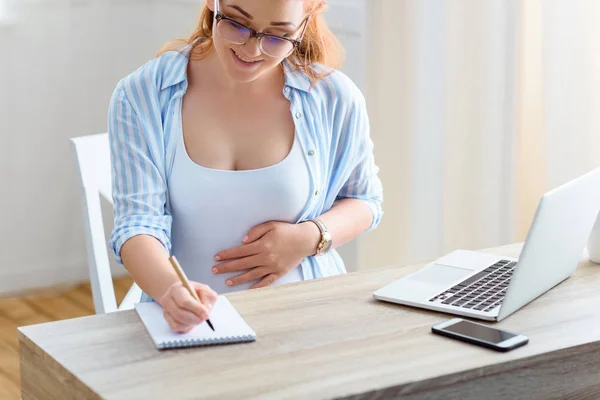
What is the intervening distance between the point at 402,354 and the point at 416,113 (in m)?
1.82

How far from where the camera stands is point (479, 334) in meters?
1.45

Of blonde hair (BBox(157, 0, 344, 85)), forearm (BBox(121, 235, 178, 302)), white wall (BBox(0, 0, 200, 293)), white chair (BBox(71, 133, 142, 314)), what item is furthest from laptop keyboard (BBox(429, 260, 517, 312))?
white wall (BBox(0, 0, 200, 293))

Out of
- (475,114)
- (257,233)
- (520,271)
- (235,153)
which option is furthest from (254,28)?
(475,114)

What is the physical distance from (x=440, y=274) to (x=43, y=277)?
2.85 metres

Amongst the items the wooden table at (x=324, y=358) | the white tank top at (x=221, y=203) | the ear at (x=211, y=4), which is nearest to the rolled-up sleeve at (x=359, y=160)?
the white tank top at (x=221, y=203)

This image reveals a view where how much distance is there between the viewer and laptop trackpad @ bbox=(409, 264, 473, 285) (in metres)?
1.72

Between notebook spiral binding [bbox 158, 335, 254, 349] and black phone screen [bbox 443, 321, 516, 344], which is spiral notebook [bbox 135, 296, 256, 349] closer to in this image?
notebook spiral binding [bbox 158, 335, 254, 349]

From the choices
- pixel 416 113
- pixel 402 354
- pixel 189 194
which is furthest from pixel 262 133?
pixel 416 113

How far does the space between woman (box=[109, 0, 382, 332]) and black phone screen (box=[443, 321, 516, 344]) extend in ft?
1.62

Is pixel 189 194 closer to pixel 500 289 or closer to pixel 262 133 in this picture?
pixel 262 133

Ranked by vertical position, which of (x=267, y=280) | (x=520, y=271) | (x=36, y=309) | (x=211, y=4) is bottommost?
(x=36, y=309)

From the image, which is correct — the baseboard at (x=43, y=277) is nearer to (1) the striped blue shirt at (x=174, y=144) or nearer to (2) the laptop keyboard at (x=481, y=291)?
(1) the striped blue shirt at (x=174, y=144)

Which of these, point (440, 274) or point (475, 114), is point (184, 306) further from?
point (475, 114)

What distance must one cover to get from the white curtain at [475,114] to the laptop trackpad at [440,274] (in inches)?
33.5
